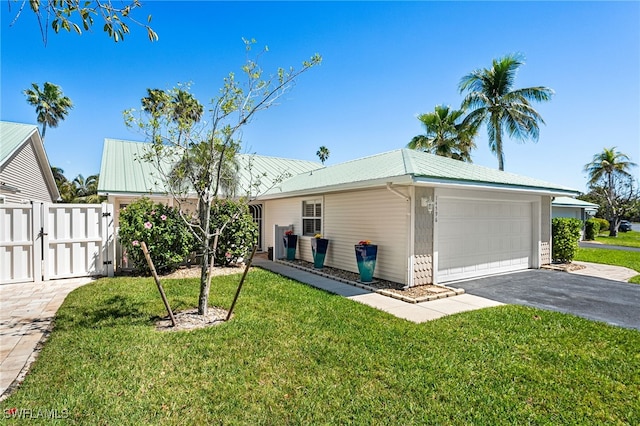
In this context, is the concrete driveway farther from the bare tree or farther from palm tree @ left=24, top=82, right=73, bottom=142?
palm tree @ left=24, top=82, right=73, bottom=142

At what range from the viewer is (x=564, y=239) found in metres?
11.0

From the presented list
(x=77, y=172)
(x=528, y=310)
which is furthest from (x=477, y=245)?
(x=77, y=172)

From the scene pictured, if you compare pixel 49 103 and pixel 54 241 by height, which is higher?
pixel 49 103

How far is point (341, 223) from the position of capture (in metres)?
9.70

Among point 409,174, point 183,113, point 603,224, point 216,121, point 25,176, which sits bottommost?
point 603,224

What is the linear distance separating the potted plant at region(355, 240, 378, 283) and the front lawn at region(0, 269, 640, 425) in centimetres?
246

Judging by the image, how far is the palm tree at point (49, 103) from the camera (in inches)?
1028

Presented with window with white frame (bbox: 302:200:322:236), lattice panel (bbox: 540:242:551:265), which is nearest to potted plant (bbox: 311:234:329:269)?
window with white frame (bbox: 302:200:322:236)

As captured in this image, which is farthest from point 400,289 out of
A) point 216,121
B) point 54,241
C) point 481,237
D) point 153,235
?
point 54,241

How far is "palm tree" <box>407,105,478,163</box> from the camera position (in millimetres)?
20469

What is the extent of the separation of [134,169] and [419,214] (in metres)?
11.4

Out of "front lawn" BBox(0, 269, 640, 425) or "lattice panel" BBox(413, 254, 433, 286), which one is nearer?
"front lawn" BBox(0, 269, 640, 425)

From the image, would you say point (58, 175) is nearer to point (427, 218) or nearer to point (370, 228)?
point (370, 228)

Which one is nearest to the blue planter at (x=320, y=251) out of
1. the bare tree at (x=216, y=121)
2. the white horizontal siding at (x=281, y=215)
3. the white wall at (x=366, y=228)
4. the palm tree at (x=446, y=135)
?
the white wall at (x=366, y=228)
